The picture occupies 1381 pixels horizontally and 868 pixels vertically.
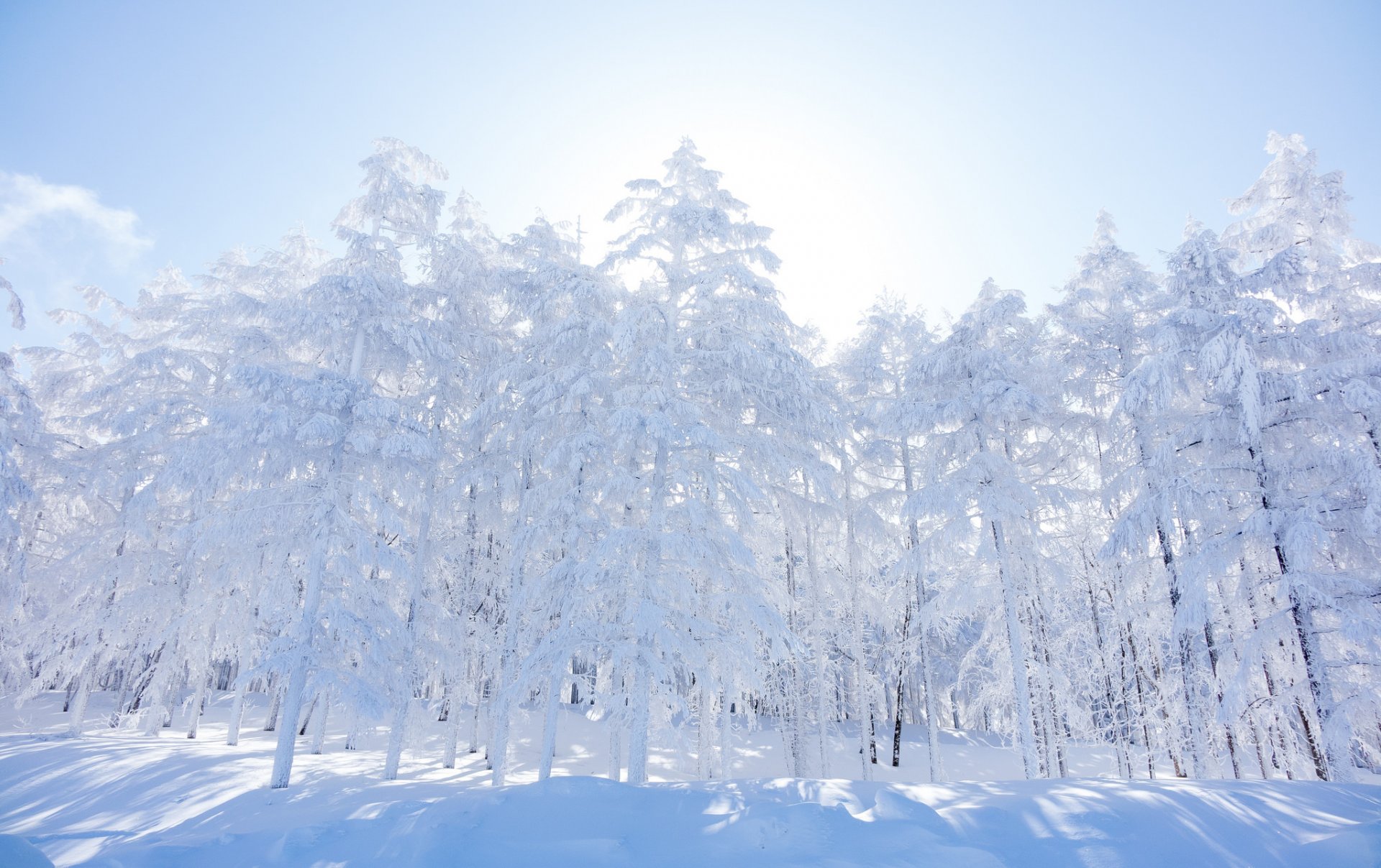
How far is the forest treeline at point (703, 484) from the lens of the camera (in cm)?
1189

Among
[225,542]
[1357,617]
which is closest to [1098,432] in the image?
[1357,617]

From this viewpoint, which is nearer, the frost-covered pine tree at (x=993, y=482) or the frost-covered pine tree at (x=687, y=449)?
the frost-covered pine tree at (x=687, y=449)

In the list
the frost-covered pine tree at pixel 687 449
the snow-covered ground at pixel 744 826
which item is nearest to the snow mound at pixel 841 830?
the snow-covered ground at pixel 744 826

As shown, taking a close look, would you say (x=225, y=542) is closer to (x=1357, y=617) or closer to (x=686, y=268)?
(x=686, y=268)

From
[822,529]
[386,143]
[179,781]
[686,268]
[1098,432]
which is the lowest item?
[179,781]

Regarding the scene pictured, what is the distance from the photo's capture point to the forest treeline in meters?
11.9

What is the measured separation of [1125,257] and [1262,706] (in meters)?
10.7

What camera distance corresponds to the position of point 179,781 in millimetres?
12531

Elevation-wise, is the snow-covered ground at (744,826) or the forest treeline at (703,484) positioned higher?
the forest treeline at (703,484)

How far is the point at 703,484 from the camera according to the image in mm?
14078

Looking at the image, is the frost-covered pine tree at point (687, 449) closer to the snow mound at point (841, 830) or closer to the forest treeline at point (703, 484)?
the forest treeline at point (703, 484)

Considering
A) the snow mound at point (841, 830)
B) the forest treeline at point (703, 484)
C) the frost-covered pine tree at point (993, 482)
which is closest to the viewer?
the snow mound at point (841, 830)

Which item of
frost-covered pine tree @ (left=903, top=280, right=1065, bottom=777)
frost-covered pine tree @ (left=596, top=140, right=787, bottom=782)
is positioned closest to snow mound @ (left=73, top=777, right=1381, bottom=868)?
frost-covered pine tree @ (left=596, top=140, right=787, bottom=782)

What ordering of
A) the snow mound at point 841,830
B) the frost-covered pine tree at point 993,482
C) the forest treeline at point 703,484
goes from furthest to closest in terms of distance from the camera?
the frost-covered pine tree at point 993,482, the forest treeline at point 703,484, the snow mound at point 841,830
